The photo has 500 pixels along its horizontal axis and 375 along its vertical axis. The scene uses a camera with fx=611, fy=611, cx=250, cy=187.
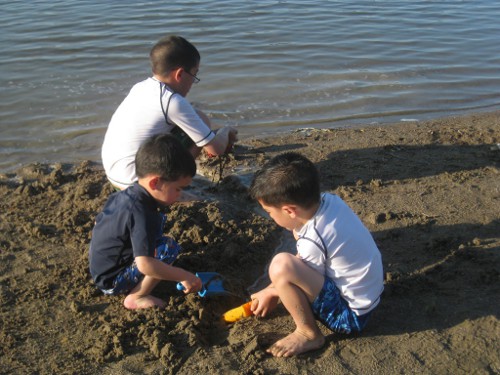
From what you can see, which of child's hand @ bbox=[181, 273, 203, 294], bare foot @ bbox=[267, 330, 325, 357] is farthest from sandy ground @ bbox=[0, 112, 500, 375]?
child's hand @ bbox=[181, 273, 203, 294]

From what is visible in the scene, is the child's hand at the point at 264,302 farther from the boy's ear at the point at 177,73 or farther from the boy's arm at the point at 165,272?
the boy's ear at the point at 177,73

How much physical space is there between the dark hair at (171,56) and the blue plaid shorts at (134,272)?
1585 millimetres

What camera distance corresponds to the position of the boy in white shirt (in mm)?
3039

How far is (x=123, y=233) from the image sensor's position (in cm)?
343

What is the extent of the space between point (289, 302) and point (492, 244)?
5.49ft

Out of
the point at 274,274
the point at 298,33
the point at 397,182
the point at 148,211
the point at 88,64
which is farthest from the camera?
the point at 298,33

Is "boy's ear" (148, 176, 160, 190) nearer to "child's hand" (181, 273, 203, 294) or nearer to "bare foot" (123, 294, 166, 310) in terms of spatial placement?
"child's hand" (181, 273, 203, 294)

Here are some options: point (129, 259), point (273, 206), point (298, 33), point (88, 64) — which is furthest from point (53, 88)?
point (273, 206)

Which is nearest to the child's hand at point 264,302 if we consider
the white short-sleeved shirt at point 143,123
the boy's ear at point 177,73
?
the white short-sleeved shirt at point 143,123

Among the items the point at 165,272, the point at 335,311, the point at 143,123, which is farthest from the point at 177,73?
the point at 335,311

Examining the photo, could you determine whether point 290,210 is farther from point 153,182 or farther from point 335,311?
point 153,182

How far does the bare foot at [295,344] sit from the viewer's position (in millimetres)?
3072

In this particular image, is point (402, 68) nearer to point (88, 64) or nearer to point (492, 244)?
point (88, 64)

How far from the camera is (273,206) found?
313 cm
